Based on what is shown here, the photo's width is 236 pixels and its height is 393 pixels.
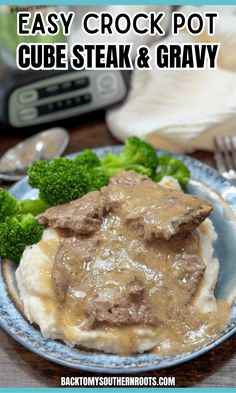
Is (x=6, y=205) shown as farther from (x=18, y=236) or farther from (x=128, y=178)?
(x=128, y=178)

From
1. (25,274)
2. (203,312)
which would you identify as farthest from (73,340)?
(203,312)

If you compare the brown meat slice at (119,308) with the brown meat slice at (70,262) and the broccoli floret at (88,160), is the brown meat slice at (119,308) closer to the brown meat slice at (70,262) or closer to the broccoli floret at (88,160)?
the brown meat slice at (70,262)

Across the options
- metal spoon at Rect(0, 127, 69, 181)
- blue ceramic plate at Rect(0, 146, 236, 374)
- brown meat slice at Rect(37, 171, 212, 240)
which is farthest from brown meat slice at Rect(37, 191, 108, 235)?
metal spoon at Rect(0, 127, 69, 181)

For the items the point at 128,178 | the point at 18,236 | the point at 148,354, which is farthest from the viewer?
the point at 128,178

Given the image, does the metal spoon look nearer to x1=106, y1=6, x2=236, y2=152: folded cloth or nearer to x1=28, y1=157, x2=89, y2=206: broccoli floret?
x1=106, y1=6, x2=236, y2=152: folded cloth

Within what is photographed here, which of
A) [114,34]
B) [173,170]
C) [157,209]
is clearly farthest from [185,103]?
[157,209]

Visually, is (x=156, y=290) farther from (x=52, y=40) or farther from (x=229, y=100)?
(x=52, y=40)
